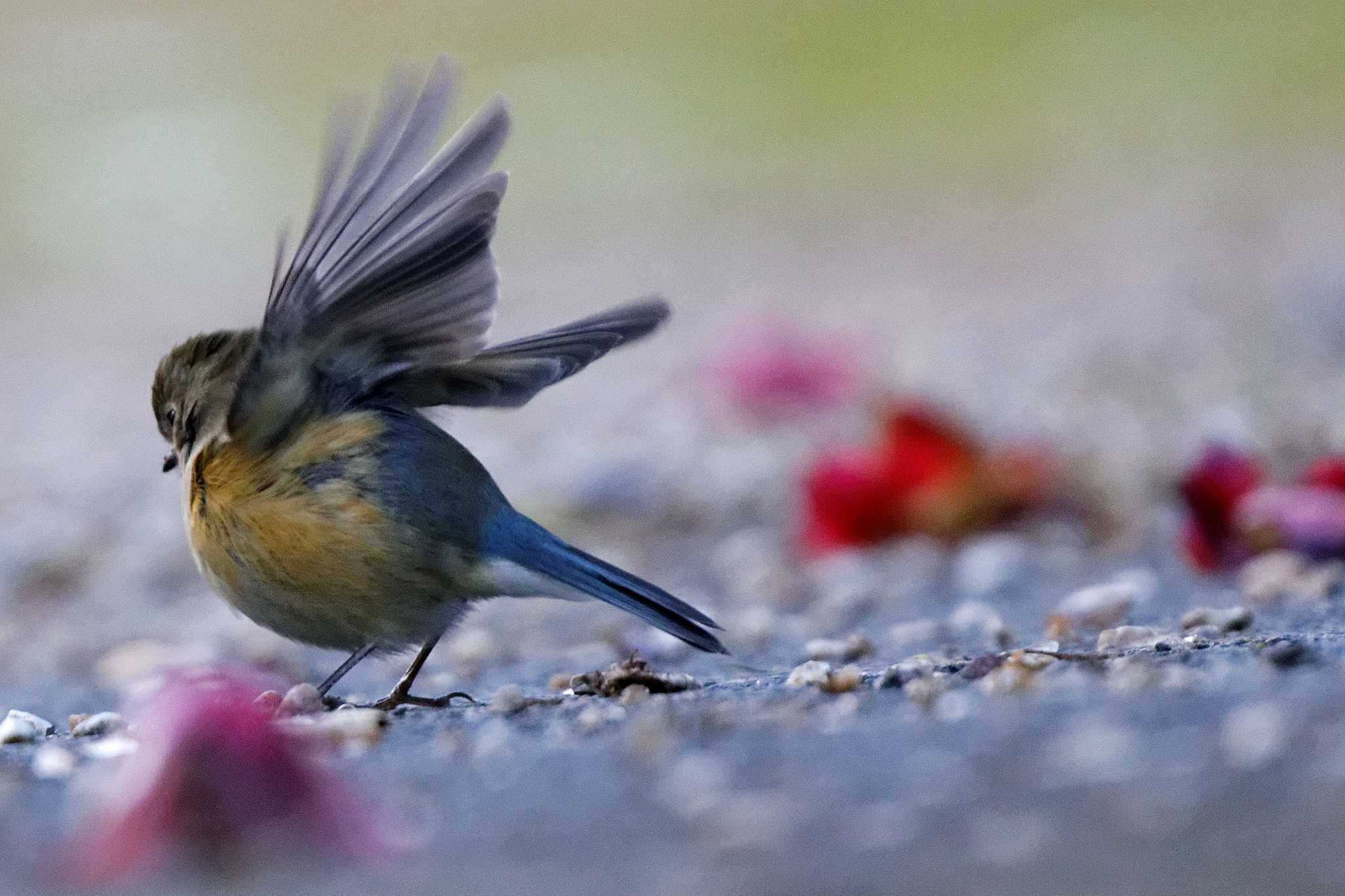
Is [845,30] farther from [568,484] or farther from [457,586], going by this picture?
[457,586]

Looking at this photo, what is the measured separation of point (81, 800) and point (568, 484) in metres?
3.56

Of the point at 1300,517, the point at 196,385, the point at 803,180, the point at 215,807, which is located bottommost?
the point at 215,807

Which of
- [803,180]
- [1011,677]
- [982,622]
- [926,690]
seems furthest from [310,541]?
[803,180]

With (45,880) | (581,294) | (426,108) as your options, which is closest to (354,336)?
(426,108)

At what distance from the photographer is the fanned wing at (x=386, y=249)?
143 inches

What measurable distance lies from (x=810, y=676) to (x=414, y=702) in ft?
2.73

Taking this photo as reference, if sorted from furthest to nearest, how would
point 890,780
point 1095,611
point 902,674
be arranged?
point 1095,611 → point 902,674 → point 890,780

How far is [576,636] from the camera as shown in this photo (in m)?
5.36

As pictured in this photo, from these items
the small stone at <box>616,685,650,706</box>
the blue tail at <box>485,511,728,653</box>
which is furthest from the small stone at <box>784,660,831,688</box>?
the small stone at <box>616,685,650,706</box>

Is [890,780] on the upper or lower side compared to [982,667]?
lower

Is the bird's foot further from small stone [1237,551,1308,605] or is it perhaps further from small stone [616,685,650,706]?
small stone [1237,551,1308,605]

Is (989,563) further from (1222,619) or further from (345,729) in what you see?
(345,729)

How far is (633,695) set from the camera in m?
3.61

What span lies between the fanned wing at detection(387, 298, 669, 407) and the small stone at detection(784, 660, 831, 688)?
0.81 meters
